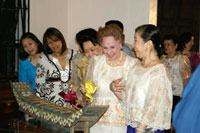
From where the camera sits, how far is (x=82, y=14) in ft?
20.6

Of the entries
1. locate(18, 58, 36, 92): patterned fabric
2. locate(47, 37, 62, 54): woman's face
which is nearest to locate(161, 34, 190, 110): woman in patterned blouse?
locate(47, 37, 62, 54): woman's face

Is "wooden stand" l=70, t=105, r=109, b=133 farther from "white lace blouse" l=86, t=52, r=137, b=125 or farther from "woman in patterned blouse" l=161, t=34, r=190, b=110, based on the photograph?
"woman in patterned blouse" l=161, t=34, r=190, b=110

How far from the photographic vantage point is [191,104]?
3.68ft

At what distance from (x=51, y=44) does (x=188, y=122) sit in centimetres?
266

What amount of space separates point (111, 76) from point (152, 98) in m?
0.57

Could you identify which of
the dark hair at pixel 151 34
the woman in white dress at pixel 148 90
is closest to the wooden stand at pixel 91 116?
the woman in white dress at pixel 148 90

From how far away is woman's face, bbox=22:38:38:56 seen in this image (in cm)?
392

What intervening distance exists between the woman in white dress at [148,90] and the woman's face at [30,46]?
1.98 m

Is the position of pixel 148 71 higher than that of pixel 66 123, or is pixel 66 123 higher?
pixel 148 71

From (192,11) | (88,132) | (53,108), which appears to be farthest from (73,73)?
(192,11)

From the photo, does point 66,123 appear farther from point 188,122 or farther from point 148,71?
point 188,122

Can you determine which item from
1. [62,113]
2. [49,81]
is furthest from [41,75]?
[62,113]

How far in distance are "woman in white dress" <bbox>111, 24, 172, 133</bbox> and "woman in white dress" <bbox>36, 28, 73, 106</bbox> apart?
1.52 meters

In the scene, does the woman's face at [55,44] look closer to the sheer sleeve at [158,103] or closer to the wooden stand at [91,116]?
the wooden stand at [91,116]
